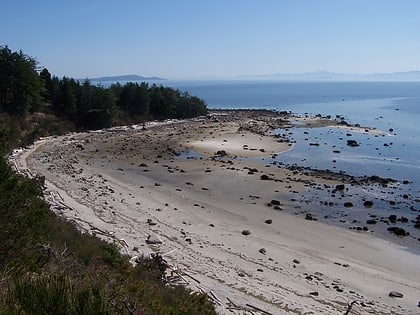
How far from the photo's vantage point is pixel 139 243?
17.4 meters

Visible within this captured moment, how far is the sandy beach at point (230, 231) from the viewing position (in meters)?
14.3

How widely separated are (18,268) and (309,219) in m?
18.9

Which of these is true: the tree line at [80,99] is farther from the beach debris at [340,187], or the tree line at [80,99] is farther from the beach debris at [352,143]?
the beach debris at [340,187]

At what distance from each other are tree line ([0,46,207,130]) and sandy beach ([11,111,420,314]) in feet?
27.2

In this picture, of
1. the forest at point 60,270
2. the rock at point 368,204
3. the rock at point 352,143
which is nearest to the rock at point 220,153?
the rock at point 352,143

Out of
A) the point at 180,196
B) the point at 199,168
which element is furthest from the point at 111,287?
the point at 199,168

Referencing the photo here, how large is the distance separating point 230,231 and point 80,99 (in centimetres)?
4366

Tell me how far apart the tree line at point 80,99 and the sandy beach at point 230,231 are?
8298 millimetres

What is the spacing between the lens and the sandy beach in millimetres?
14297

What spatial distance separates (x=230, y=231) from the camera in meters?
20.9

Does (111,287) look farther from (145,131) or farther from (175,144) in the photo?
(145,131)

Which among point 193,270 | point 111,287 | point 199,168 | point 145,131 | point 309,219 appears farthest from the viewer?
point 145,131

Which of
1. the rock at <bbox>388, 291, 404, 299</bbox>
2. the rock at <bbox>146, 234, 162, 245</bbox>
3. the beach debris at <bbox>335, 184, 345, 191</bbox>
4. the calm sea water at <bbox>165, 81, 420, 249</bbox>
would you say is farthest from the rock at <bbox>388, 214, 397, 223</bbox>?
the rock at <bbox>146, 234, 162, 245</bbox>

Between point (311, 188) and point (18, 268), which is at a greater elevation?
point (18, 268)
